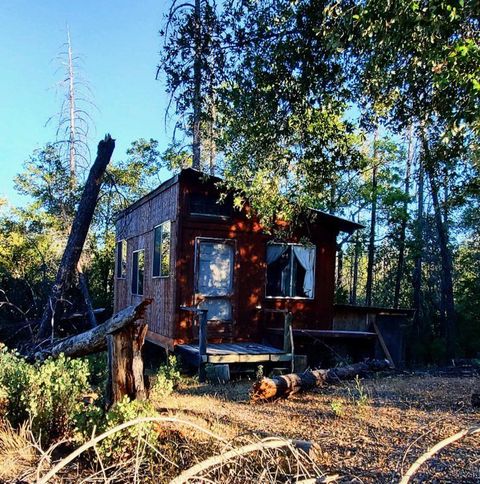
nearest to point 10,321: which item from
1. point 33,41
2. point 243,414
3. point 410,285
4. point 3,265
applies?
point 3,265

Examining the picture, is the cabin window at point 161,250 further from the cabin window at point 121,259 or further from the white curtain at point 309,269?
the cabin window at point 121,259

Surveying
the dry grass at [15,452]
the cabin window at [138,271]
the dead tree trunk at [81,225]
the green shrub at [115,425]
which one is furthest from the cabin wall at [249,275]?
the green shrub at [115,425]

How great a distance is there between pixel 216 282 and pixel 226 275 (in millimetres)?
302

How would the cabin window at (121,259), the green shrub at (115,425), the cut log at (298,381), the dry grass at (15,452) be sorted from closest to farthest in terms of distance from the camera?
the dry grass at (15,452), the green shrub at (115,425), the cut log at (298,381), the cabin window at (121,259)

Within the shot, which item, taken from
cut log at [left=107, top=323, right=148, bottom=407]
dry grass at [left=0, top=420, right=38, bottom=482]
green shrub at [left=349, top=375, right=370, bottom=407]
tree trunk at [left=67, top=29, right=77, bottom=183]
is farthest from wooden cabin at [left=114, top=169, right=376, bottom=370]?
tree trunk at [left=67, top=29, right=77, bottom=183]

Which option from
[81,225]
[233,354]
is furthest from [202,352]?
[81,225]

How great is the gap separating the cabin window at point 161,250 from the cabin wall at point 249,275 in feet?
2.29

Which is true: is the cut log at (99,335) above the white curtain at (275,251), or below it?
below

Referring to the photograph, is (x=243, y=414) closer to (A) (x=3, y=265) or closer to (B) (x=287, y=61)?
(B) (x=287, y=61)

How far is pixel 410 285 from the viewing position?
2206 centimetres

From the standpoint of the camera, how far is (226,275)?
11.4 metres

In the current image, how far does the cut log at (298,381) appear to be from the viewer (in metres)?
7.25

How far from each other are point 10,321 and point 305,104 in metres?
11.9

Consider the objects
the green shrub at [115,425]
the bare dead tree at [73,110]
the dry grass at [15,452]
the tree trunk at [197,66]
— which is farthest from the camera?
the bare dead tree at [73,110]
